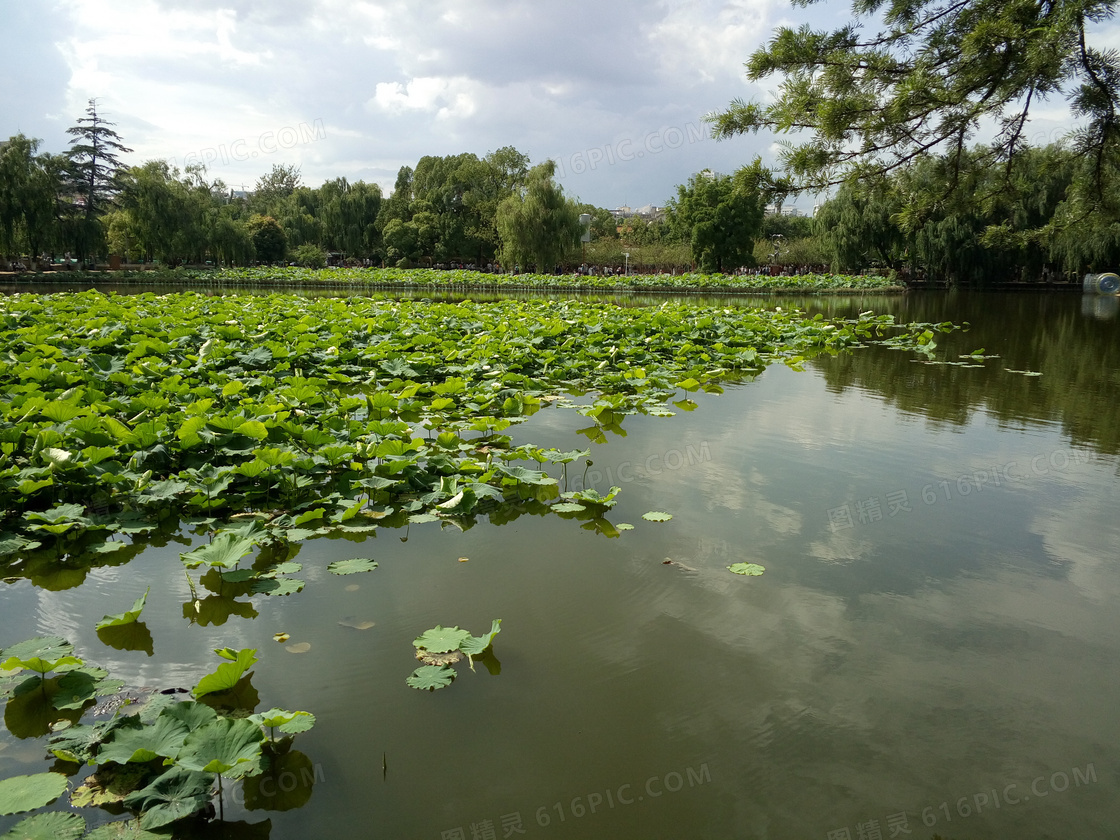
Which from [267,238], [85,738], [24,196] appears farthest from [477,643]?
[267,238]

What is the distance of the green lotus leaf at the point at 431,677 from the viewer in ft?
5.86

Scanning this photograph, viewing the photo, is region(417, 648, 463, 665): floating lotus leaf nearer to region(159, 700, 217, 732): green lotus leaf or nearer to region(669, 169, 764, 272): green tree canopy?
region(159, 700, 217, 732): green lotus leaf

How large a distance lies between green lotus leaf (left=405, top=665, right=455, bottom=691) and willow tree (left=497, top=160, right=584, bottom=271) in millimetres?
32168

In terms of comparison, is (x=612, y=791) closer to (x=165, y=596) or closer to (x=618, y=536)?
(x=618, y=536)

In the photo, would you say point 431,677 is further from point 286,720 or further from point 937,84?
point 937,84

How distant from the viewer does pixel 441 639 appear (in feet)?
6.32

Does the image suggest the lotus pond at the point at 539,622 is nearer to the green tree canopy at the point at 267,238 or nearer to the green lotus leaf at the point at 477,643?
the green lotus leaf at the point at 477,643

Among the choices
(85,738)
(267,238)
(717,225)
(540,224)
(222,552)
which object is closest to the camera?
(85,738)

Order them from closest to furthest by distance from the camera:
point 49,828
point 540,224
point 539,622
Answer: point 49,828, point 539,622, point 540,224

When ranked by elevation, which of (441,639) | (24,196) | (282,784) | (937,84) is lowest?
(282,784)

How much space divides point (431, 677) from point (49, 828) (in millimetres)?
793

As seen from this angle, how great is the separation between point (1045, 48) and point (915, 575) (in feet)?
5.81

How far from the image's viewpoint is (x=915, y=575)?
2479mm

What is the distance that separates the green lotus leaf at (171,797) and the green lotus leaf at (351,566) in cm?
104
